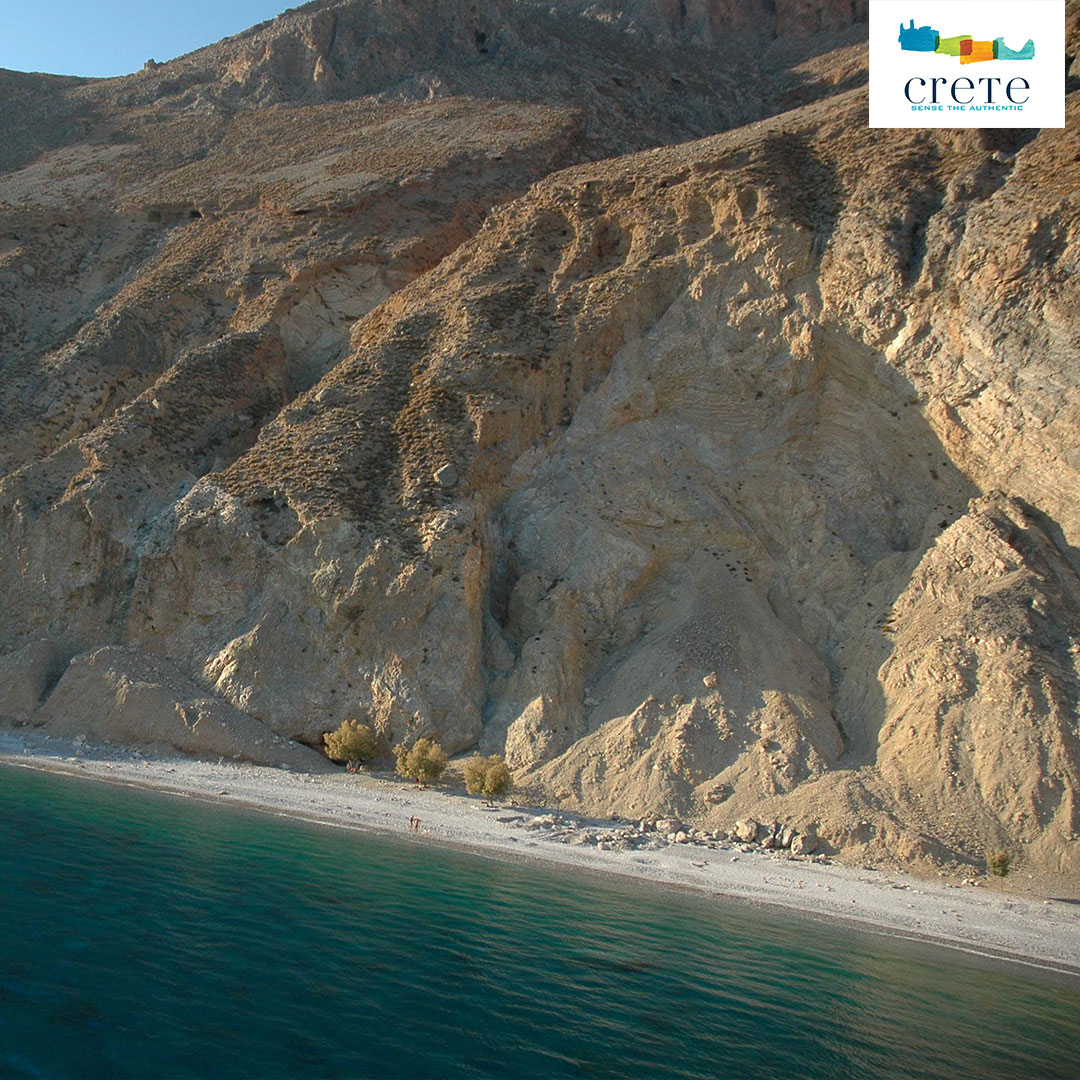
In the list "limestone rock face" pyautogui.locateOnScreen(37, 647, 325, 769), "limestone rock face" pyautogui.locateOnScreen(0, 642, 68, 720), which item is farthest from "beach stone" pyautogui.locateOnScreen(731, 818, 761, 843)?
"limestone rock face" pyautogui.locateOnScreen(0, 642, 68, 720)

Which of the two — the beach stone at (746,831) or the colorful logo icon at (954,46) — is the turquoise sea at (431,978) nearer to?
the beach stone at (746,831)

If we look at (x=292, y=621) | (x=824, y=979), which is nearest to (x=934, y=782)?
(x=824, y=979)

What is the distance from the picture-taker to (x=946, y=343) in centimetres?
2370

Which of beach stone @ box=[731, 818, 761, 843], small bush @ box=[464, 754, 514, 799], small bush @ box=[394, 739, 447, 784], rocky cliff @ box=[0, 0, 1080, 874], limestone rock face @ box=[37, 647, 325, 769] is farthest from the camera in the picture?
limestone rock face @ box=[37, 647, 325, 769]

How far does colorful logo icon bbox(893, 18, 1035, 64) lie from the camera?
23469 millimetres

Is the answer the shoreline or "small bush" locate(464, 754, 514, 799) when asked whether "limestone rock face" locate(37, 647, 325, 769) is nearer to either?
the shoreline

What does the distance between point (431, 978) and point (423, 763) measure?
1073cm

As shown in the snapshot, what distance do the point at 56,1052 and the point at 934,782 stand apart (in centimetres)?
1599

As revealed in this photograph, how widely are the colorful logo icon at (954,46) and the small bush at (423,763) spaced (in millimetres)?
20828

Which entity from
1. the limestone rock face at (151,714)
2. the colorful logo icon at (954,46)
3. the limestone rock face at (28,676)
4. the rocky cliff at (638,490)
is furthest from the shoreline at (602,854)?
the colorful logo icon at (954,46)

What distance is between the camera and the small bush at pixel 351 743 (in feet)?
72.1

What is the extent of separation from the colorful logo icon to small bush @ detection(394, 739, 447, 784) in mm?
20828

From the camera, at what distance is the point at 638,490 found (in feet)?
82.5

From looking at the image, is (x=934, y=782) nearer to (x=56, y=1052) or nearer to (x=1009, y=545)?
(x=1009, y=545)
